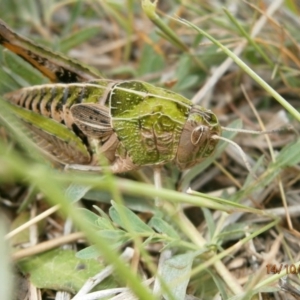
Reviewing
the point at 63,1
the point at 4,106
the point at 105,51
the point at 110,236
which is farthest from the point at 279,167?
the point at 63,1

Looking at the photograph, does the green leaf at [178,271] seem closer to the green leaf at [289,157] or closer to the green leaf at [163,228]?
the green leaf at [163,228]

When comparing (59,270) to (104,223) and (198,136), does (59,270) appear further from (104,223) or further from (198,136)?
(198,136)

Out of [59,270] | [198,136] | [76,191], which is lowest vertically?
[59,270]

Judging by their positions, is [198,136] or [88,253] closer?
[88,253]

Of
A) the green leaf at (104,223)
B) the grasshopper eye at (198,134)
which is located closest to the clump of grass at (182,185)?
the green leaf at (104,223)

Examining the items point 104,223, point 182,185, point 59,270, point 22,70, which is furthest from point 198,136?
point 22,70
